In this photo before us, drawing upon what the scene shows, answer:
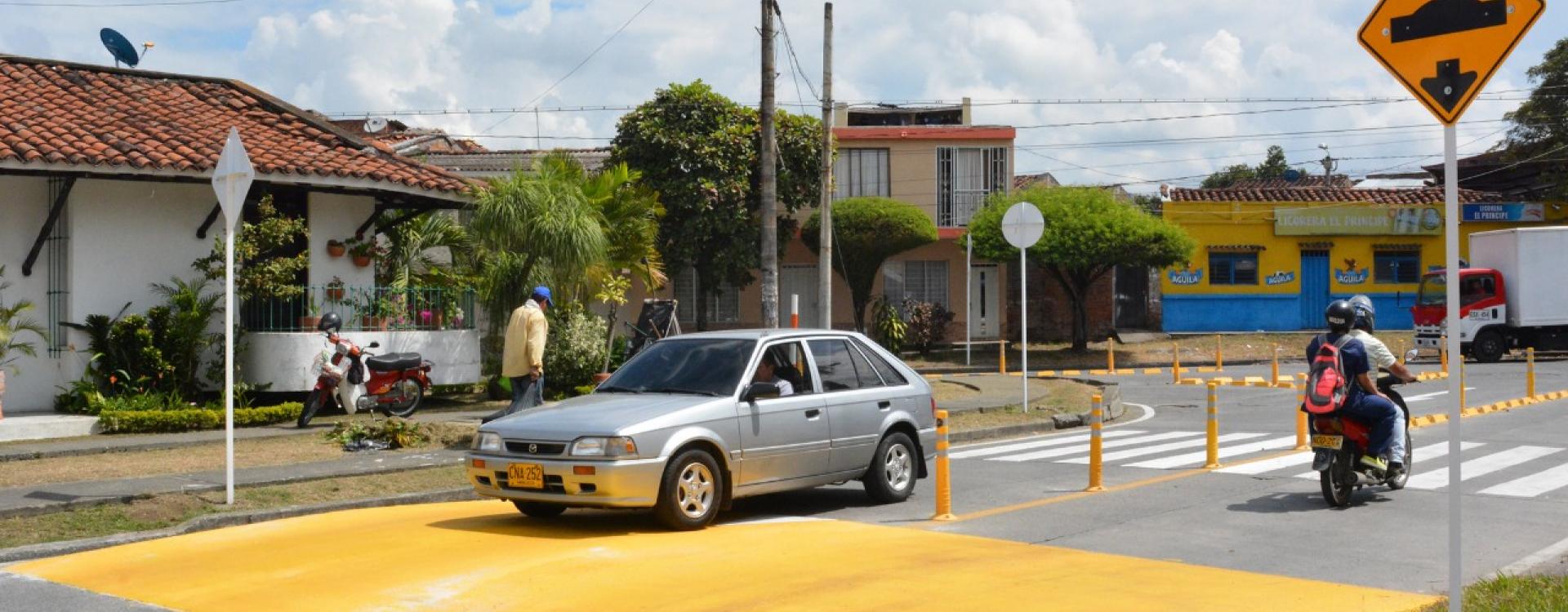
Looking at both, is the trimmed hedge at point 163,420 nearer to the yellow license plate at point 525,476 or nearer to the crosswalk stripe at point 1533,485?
the yellow license plate at point 525,476

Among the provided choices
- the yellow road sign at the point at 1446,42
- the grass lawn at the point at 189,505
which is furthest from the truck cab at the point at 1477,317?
the yellow road sign at the point at 1446,42

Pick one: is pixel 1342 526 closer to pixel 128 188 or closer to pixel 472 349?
pixel 472 349

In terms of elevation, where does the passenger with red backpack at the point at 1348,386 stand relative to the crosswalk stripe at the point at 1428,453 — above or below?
above

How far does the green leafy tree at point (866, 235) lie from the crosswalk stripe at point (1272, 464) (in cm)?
2270

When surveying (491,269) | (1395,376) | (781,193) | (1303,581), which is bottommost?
(1303,581)

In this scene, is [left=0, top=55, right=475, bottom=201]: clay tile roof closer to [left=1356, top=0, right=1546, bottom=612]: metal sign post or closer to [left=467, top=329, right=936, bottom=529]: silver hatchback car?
[left=467, top=329, right=936, bottom=529]: silver hatchback car

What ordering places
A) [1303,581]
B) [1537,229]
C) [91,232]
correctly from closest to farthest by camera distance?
[1303,581]
[91,232]
[1537,229]

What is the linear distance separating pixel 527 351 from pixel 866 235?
Result: 23.8 meters

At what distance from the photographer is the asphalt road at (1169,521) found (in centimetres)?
863

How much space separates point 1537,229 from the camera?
35.2 meters

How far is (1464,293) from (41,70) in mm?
32296

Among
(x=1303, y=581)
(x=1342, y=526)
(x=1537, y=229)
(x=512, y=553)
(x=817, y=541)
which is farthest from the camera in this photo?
(x=1537, y=229)

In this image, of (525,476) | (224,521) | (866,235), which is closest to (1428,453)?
(525,476)

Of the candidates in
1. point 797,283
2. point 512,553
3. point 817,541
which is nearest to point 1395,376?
point 817,541
